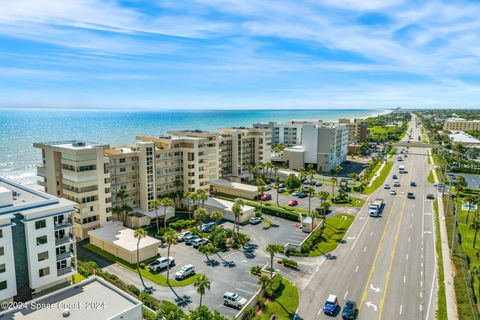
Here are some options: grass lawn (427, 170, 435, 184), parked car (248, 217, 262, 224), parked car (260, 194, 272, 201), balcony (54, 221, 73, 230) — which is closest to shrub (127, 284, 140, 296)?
balcony (54, 221, 73, 230)

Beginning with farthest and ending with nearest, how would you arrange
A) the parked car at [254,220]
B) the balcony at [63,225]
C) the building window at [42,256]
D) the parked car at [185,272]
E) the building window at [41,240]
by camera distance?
the parked car at [254,220] → the parked car at [185,272] → the balcony at [63,225] → the building window at [42,256] → the building window at [41,240]

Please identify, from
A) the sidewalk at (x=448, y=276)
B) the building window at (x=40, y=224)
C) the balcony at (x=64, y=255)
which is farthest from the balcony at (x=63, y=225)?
the sidewalk at (x=448, y=276)

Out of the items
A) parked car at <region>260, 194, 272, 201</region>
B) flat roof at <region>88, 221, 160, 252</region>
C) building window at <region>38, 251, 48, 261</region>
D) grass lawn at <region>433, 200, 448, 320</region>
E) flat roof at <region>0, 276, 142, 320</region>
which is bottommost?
grass lawn at <region>433, 200, 448, 320</region>

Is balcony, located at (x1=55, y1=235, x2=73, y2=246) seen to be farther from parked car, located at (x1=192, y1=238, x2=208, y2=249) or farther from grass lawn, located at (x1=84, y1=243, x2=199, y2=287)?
parked car, located at (x1=192, y1=238, x2=208, y2=249)

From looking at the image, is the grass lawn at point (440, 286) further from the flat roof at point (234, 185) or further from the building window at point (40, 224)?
the building window at point (40, 224)

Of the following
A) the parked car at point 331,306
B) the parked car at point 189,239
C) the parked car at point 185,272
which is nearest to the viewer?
the parked car at point 331,306

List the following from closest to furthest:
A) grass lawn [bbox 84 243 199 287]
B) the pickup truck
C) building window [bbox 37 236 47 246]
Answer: building window [bbox 37 236 47 246], grass lawn [bbox 84 243 199 287], the pickup truck

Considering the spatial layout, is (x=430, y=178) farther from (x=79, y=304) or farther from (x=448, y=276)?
(x=79, y=304)
